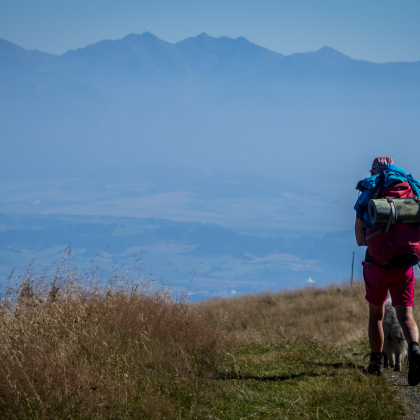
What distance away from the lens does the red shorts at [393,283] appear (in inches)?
196

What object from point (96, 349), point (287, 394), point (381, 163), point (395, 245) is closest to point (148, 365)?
point (96, 349)

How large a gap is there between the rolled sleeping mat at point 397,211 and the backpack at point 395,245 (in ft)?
0.30

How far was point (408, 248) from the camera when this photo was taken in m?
4.85

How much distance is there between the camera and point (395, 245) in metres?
4.88

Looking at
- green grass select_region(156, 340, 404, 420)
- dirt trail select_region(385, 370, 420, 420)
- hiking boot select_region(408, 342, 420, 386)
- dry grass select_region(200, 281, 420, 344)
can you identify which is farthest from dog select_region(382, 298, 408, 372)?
dry grass select_region(200, 281, 420, 344)

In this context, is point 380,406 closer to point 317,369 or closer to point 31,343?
point 317,369

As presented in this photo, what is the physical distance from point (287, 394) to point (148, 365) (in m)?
1.64

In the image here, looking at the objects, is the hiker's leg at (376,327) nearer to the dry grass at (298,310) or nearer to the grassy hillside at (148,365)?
the grassy hillside at (148,365)

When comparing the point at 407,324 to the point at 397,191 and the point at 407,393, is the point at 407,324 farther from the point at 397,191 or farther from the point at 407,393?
the point at 397,191

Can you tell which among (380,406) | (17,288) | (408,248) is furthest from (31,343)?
(408,248)

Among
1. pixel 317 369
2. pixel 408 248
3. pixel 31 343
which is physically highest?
pixel 408 248

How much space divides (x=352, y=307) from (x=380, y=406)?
12520 mm

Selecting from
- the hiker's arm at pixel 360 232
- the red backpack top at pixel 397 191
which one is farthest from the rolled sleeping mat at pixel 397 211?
the hiker's arm at pixel 360 232

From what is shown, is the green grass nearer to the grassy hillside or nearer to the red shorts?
the grassy hillside
